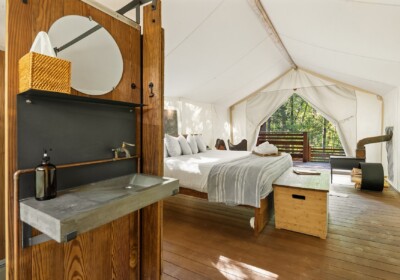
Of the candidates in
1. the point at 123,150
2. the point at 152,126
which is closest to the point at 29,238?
the point at 123,150

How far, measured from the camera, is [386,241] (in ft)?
7.09

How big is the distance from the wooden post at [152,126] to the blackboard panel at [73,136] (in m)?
0.13

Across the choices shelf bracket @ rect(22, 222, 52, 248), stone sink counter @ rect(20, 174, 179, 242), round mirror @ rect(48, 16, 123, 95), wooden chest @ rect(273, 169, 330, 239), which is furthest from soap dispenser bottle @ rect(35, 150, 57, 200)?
wooden chest @ rect(273, 169, 330, 239)

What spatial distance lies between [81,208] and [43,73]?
0.60 meters

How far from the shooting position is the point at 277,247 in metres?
2.07

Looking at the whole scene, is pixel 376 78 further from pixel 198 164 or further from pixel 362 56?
pixel 198 164

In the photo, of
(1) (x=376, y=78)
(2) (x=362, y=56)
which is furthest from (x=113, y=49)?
(1) (x=376, y=78)

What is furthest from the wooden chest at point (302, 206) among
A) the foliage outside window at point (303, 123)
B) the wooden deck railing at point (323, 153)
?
the foliage outside window at point (303, 123)

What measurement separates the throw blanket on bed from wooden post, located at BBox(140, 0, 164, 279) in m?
1.17

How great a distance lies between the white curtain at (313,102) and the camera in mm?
5422

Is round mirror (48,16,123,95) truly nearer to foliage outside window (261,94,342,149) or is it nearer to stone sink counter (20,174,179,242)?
stone sink counter (20,174,179,242)

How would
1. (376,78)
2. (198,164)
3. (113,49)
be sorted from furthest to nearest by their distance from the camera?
(376,78)
(198,164)
(113,49)

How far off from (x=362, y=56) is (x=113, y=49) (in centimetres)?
348

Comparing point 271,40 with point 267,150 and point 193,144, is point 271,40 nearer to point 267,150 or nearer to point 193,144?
point 267,150
